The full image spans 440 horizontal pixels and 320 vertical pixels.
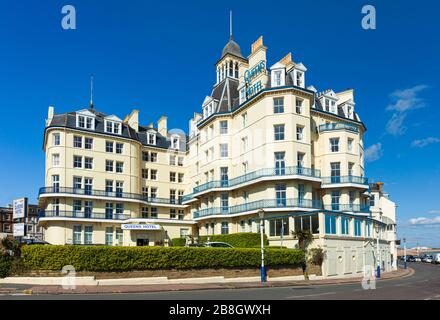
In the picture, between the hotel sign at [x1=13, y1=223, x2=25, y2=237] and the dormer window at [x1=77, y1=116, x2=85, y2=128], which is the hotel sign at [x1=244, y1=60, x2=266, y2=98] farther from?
the hotel sign at [x1=13, y1=223, x2=25, y2=237]

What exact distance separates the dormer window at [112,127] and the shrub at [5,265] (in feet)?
105

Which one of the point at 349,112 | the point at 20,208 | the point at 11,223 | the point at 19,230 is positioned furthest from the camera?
the point at 11,223

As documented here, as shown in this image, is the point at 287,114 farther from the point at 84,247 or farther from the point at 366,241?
the point at 84,247

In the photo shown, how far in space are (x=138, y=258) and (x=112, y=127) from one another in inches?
1276

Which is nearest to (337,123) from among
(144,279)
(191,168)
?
(191,168)

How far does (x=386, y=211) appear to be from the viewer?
75.1m

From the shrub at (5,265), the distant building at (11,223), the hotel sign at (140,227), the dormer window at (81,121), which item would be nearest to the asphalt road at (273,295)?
the shrub at (5,265)

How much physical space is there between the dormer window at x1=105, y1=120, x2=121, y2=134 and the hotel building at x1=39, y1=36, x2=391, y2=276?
0.14 meters

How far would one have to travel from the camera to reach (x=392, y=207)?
247 feet

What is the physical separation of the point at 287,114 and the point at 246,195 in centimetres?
1034

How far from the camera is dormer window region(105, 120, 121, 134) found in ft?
185

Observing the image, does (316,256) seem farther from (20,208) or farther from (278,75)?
(20,208)

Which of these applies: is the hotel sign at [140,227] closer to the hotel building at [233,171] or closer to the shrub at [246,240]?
the hotel building at [233,171]

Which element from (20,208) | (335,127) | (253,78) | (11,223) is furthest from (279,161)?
(11,223)
